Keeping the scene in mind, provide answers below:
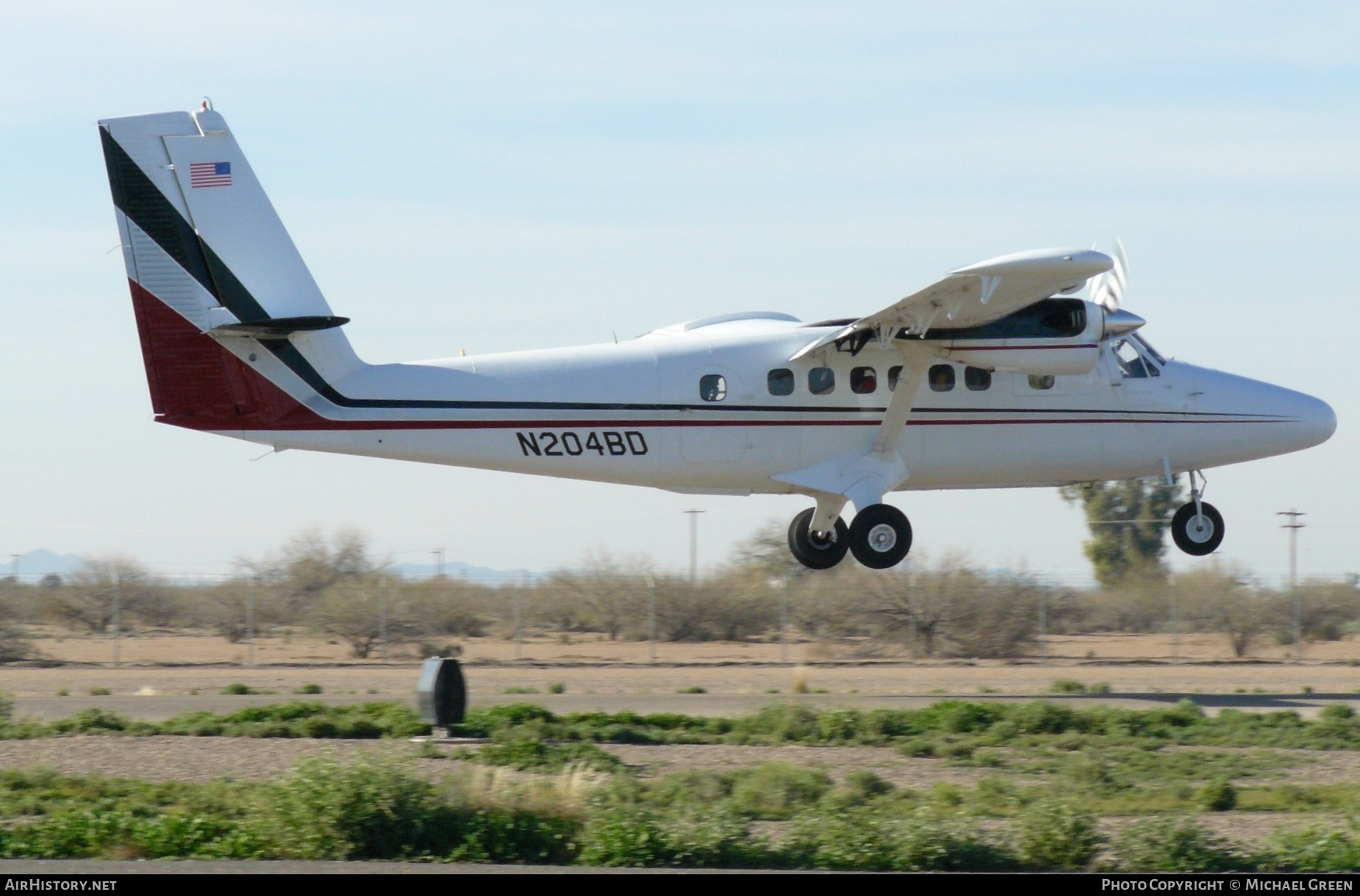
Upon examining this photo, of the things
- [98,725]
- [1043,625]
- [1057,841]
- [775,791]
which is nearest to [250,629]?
[98,725]

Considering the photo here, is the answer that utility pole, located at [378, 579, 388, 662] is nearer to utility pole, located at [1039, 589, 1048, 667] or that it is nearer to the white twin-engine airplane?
utility pole, located at [1039, 589, 1048, 667]

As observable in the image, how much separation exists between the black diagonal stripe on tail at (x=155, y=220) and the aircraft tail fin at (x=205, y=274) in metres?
0.01

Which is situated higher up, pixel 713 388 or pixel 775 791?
pixel 713 388

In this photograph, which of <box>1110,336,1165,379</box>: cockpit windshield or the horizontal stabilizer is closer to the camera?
the horizontal stabilizer

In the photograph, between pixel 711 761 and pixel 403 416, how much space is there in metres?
7.13

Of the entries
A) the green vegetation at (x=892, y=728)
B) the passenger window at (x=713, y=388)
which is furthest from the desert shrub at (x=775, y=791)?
the passenger window at (x=713, y=388)

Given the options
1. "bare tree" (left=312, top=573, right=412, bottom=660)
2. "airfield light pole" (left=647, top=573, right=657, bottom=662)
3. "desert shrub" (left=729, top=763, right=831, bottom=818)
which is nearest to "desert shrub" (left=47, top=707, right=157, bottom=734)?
"desert shrub" (left=729, top=763, right=831, bottom=818)

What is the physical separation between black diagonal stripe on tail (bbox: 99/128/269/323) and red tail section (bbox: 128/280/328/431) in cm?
66

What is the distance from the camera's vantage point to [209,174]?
22.8 meters

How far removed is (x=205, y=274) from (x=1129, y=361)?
45.6 ft

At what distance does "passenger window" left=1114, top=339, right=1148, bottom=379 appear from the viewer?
2427cm

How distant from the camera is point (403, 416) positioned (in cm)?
2238

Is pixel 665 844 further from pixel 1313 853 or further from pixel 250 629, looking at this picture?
pixel 250 629

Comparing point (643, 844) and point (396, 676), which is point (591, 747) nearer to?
point (643, 844)
